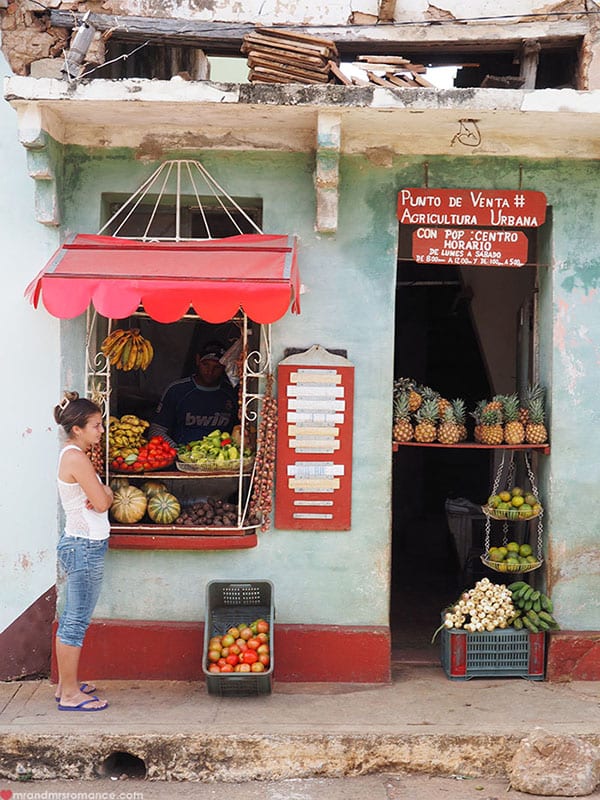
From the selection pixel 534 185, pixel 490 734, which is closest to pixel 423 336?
pixel 534 185

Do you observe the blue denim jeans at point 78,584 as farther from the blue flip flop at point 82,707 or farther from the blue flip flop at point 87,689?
the blue flip flop at point 87,689

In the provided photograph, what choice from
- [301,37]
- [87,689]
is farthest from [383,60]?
[87,689]

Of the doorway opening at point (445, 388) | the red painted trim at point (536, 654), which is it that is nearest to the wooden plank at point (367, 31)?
the doorway opening at point (445, 388)

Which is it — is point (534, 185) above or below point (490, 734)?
above

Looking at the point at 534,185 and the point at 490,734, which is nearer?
the point at 490,734

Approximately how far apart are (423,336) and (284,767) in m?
7.81

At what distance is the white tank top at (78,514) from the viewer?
5.66 m

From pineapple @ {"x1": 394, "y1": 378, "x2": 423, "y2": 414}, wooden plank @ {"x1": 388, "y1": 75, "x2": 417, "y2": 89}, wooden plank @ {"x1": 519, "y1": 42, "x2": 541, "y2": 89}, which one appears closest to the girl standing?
pineapple @ {"x1": 394, "y1": 378, "x2": 423, "y2": 414}

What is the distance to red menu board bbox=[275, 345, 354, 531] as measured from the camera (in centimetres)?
A: 635

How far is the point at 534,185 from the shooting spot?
21.3 feet

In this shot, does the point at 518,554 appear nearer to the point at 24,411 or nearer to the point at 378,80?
the point at 378,80

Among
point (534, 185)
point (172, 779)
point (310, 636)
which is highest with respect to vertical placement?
point (534, 185)

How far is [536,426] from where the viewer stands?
6426 millimetres

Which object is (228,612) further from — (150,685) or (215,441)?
(215,441)
